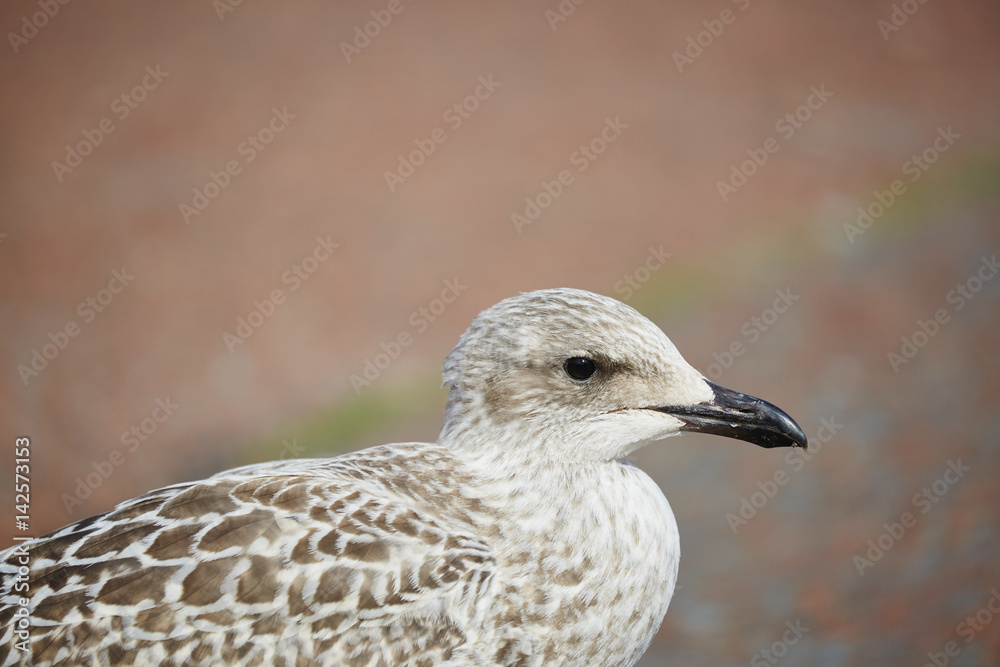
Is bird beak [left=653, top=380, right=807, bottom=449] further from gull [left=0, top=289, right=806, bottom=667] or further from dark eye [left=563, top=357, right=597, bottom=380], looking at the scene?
dark eye [left=563, top=357, right=597, bottom=380]

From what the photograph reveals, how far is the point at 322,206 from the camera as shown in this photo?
→ 313 inches

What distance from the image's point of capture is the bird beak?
2.98m

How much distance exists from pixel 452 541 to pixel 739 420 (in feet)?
3.19

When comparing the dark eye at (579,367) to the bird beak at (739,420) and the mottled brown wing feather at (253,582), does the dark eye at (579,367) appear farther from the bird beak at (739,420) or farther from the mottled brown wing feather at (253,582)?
the mottled brown wing feather at (253,582)

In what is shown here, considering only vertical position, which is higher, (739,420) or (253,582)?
(739,420)

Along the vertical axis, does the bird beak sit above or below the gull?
above

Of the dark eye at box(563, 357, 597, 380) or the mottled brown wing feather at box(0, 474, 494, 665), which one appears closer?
the mottled brown wing feather at box(0, 474, 494, 665)

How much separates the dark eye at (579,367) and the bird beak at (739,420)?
250mm

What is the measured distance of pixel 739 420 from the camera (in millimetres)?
2984

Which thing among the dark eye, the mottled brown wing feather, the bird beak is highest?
the bird beak

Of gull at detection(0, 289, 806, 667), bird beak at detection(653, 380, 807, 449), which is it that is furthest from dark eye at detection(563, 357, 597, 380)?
bird beak at detection(653, 380, 807, 449)

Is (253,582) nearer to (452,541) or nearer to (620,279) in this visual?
(452,541)

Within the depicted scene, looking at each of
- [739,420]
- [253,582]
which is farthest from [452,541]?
[739,420]

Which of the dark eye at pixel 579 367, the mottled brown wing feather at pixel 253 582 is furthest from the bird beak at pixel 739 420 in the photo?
the mottled brown wing feather at pixel 253 582
